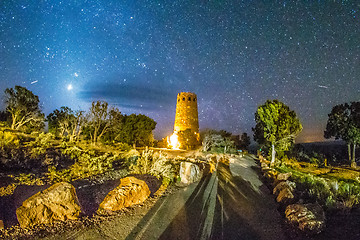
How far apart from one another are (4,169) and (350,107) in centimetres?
3668

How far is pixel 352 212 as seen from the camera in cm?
520

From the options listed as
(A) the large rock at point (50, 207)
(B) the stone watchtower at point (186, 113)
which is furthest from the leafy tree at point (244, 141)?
(A) the large rock at point (50, 207)

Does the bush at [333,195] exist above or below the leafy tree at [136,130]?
below

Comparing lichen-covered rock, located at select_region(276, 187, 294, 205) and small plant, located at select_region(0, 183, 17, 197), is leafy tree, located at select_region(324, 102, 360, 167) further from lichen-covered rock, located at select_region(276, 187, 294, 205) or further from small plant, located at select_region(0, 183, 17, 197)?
small plant, located at select_region(0, 183, 17, 197)

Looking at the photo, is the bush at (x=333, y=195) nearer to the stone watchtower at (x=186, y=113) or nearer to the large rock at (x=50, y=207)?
the large rock at (x=50, y=207)

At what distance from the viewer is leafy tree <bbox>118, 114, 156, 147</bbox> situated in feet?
88.2

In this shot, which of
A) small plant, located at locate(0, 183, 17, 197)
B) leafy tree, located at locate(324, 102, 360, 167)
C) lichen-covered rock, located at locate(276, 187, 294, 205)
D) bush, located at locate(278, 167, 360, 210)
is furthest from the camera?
leafy tree, located at locate(324, 102, 360, 167)

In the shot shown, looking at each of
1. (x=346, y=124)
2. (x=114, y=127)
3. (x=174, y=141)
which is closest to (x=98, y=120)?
(x=114, y=127)

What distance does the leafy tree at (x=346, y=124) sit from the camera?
21.5 meters

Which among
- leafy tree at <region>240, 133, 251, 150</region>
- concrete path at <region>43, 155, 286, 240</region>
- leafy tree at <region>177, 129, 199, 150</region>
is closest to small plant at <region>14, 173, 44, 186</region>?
concrete path at <region>43, 155, 286, 240</region>

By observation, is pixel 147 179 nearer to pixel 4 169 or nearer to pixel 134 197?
pixel 134 197

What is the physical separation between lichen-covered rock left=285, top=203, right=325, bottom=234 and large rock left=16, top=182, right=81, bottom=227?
6.46 m

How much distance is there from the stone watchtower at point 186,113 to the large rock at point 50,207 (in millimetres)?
29489

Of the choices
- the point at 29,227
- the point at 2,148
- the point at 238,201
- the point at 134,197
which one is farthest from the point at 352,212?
the point at 2,148
